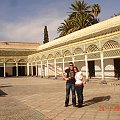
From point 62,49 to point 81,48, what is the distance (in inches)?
187

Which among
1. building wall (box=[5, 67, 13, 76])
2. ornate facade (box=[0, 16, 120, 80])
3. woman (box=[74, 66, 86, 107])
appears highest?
ornate facade (box=[0, 16, 120, 80])

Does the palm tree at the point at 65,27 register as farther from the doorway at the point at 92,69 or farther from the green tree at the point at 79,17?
the doorway at the point at 92,69

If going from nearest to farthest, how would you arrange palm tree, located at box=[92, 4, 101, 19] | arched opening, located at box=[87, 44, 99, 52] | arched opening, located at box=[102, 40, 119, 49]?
1. arched opening, located at box=[102, 40, 119, 49]
2. arched opening, located at box=[87, 44, 99, 52]
3. palm tree, located at box=[92, 4, 101, 19]

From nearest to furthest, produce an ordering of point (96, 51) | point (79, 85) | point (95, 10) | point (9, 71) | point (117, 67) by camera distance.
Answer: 1. point (79, 85)
2. point (96, 51)
3. point (117, 67)
4. point (9, 71)
5. point (95, 10)

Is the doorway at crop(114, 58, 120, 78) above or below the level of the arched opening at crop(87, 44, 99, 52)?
below

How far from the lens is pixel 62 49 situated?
28.1 meters

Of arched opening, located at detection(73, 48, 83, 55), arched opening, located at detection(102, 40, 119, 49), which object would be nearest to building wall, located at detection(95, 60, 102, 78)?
arched opening, located at detection(73, 48, 83, 55)

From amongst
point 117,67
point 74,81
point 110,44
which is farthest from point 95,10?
point 74,81

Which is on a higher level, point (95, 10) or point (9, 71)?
point (95, 10)

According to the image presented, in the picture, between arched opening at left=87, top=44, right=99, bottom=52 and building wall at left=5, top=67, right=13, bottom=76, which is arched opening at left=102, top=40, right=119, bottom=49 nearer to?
arched opening at left=87, top=44, right=99, bottom=52

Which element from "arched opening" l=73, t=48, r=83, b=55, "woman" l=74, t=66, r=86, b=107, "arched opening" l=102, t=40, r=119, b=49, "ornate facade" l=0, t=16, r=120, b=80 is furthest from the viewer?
"arched opening" l=73, t=48, r=83, b=55

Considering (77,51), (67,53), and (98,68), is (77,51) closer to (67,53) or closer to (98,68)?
(67,53)

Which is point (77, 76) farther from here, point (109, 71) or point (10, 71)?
point (10, 71)

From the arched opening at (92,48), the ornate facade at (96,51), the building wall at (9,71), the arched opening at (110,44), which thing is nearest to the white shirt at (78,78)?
the ornate facade at (96,51)
